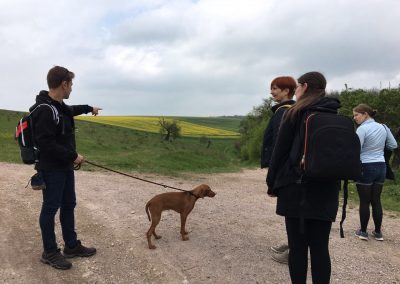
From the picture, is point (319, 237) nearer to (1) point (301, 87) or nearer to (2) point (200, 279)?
(1) point (301, 87)

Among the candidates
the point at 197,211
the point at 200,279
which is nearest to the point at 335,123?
the point at 200,279

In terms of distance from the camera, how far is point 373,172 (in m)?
6.26

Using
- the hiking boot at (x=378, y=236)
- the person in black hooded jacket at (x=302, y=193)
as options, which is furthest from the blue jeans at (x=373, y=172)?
the person in black hooded jacket at (x=302, y=193)

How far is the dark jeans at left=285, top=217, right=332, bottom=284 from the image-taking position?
3.62 m

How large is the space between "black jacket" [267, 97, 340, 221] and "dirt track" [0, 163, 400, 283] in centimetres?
160

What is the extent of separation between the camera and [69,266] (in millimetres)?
4918

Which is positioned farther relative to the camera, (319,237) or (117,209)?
(117,209)

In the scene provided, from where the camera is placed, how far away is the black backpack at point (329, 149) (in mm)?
3344

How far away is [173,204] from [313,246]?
2.73m

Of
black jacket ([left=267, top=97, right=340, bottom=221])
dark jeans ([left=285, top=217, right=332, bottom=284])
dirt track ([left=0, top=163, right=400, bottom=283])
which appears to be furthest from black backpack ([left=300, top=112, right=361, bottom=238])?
dirt track ([left=0, top=163, right=400, bottom=283])

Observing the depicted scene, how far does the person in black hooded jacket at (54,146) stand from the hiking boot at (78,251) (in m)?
0.28

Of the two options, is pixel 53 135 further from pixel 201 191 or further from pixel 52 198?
pixel 201 191

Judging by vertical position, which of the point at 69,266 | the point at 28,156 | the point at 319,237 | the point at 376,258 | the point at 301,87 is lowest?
the point at 376,258

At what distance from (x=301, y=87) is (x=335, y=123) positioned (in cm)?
52
